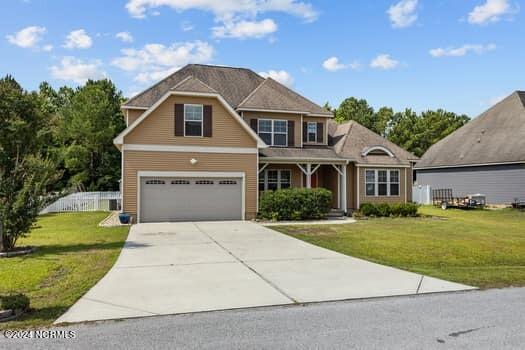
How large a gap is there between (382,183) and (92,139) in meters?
26.7

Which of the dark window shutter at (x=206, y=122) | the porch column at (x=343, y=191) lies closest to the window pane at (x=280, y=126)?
the porch column at (x=343, y=191)

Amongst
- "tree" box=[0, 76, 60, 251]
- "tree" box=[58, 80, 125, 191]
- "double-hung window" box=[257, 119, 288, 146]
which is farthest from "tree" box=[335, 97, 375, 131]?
"tree" box=[0, 76, 60, 251]

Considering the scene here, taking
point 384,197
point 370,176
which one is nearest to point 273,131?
point 370,176

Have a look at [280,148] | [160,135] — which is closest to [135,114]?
[160,135]

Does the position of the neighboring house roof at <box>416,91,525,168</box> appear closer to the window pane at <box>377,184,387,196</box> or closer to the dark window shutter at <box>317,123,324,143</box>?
the window pane at <box>377,184,387,196</box>

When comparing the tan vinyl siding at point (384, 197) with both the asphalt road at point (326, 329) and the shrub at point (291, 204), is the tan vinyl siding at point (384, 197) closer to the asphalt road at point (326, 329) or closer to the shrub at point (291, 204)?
the shrub at point (291, 204)

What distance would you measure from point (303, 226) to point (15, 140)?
10632 mm

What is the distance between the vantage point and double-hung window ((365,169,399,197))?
896 inches

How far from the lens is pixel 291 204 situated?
19328 millimetres

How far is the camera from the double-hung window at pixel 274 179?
22.0 metres

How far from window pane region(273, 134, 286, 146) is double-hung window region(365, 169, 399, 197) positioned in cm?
487

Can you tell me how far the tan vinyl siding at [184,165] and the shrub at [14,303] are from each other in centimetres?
1279

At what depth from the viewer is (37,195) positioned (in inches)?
437

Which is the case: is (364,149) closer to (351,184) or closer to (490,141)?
(351,184)
